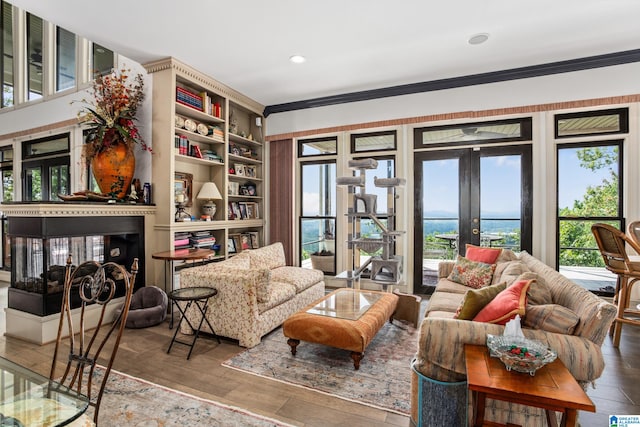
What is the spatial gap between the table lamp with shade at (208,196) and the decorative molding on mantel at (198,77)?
133 cm

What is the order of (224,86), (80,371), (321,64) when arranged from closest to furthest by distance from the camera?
(80,371) < (321,64) < (224,86)

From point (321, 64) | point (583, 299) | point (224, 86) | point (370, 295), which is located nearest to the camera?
point (583, 299)

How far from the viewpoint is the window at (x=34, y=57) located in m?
5.41

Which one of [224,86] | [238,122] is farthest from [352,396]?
[238,122]

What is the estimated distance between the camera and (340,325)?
8.05 ft

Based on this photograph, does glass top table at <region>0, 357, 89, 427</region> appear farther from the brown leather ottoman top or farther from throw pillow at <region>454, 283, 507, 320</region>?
throw pillow at <region>454, 283, 507, 320</region>

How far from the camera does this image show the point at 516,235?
168 inches

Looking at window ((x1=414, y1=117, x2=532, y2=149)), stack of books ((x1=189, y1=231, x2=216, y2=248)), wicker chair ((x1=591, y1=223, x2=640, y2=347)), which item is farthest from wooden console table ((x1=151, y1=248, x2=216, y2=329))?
wicker chair ((x1=591, y1=223, x2=640, y2=347))

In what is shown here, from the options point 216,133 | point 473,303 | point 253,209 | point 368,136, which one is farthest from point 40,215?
point 368,136

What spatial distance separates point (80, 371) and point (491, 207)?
459 cm

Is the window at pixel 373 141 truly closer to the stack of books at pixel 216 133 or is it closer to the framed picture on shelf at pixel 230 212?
the stack of books at pixel 216 133

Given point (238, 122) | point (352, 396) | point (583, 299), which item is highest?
point (238, 122)

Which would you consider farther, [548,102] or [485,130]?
[485,130]

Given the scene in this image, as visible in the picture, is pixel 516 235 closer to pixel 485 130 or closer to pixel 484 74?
pixel 485 130
